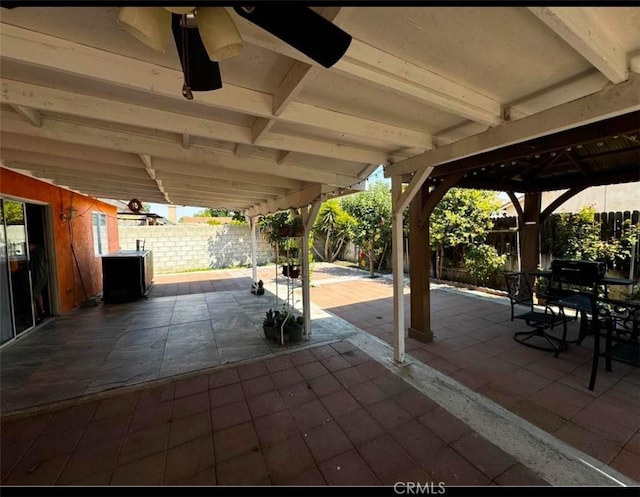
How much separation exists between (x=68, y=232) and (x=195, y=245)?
5.31 meters

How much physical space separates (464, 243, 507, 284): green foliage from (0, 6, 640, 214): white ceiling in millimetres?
4561

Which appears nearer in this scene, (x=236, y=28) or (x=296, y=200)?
(x=236, y=28)

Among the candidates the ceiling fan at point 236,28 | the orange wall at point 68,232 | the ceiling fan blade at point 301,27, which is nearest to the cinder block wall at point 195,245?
the orange wall at point 68,232

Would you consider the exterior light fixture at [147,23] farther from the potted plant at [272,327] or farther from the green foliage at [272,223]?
the green foliage at [272,223]

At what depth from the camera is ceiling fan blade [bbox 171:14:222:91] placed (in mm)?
965

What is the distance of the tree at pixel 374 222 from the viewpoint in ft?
29.2

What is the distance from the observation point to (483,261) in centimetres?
634

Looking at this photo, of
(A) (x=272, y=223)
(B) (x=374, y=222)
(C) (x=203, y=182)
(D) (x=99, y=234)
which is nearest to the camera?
(C) (x=203, y=182)

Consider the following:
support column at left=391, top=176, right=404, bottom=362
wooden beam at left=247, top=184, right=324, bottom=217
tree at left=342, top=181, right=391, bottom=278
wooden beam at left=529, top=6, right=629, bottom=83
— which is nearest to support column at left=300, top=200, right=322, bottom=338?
wooden beam at left=247, top=184, right=324, bottom=217

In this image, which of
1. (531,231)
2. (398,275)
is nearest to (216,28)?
(398,275)

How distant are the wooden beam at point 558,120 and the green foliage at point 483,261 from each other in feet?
14.8

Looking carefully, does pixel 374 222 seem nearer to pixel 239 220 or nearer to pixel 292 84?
pixel 239 220

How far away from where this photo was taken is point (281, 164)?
10.2ft

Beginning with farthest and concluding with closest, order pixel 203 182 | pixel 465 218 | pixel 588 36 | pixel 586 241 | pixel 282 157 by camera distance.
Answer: pixel 465 218 → pixel 586 241 → pixel 203 182 → pixel 282 157 → pixel 588 36
